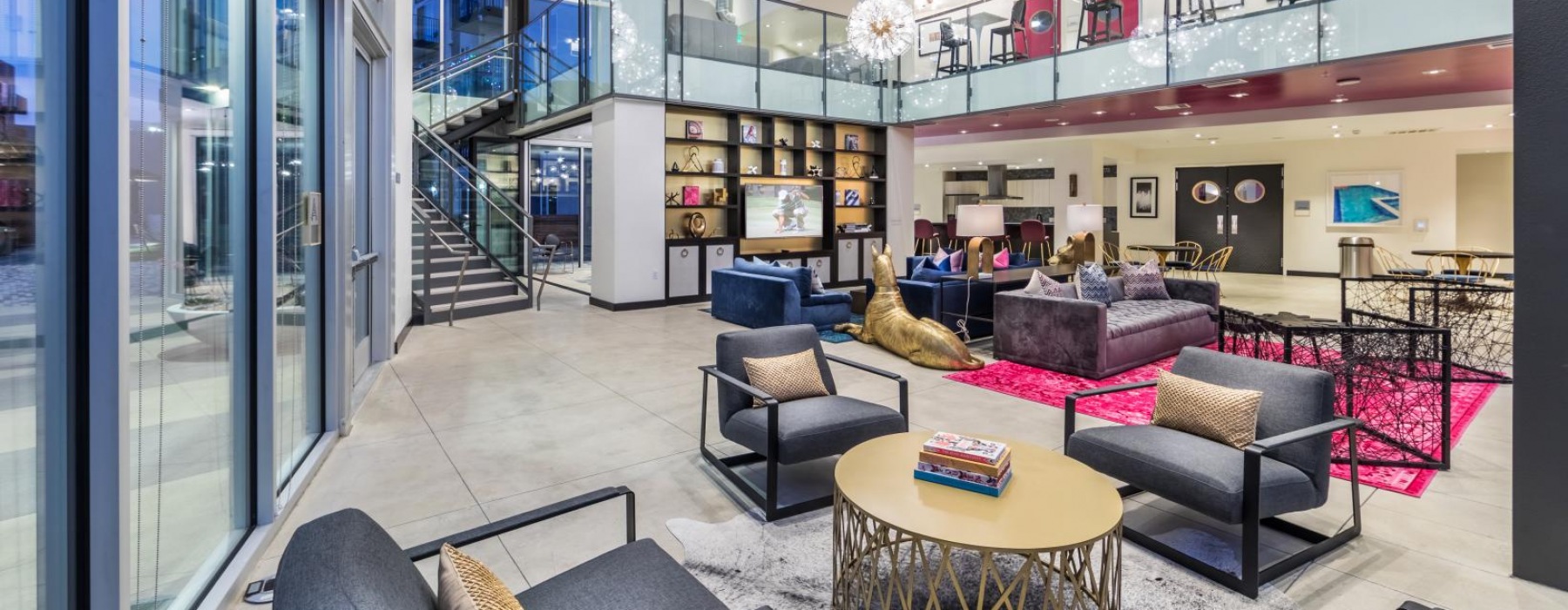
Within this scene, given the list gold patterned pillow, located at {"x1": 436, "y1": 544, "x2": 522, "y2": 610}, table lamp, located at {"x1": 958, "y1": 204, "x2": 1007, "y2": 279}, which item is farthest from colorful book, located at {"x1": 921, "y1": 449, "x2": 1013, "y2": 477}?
table lamp, located at {"x1": 958, "y1": 204, "x2": 1007, "y2": 279}

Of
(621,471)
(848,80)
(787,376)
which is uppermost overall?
(848,80)

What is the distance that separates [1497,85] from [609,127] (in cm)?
1064

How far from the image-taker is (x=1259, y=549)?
9.10ft

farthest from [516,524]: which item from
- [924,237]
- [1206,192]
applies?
Answer: [1206,192]

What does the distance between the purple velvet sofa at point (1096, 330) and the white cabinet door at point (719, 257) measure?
495cm

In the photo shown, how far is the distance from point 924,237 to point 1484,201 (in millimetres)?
10133

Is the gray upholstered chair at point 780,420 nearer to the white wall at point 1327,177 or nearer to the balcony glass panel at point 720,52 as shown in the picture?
the balcony glass panel at point 720,52

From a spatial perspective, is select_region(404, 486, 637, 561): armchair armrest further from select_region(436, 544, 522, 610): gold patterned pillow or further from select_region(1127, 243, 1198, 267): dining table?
select_region(1127, 243, 1198, 267): dining table

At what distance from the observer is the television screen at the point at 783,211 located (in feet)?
35.4

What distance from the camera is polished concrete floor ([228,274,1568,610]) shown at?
2.61m

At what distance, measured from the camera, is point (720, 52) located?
1038 centimetres

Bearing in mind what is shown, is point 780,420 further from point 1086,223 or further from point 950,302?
point 1086,223

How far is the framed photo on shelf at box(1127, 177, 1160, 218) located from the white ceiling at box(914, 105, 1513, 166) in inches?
31.4

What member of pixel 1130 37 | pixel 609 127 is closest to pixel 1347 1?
pixel 1130 37
